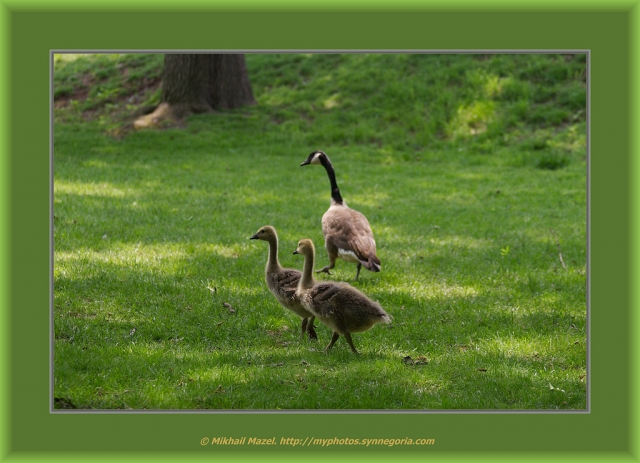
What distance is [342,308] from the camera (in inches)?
288

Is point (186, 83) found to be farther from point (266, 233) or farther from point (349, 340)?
point (349, 340)

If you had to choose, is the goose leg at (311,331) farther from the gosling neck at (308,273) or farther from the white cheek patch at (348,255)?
the white cheek patch at (348,255)

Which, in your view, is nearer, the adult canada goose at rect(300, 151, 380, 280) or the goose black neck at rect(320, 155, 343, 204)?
the adult canada goose at rect(300, 151, 380, 280)

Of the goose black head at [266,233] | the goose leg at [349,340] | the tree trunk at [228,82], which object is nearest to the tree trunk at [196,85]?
the tree trunk at [228,82]

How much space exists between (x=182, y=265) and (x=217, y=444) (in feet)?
18.0

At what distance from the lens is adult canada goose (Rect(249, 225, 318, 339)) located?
812 centimetres

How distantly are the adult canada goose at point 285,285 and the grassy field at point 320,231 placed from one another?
0.31 meters

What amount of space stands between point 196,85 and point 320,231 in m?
11.5

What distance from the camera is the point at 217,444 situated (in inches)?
208

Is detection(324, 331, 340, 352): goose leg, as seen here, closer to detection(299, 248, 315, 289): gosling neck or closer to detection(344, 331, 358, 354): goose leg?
detection(344, 331, 358, 354): goose leg

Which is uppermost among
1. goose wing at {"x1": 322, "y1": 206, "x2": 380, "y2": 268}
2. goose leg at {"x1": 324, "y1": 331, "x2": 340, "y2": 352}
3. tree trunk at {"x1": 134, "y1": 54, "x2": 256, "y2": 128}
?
tree trunk at {"x1": 134, "y1": 54, "x2": 256, "y2": 128}

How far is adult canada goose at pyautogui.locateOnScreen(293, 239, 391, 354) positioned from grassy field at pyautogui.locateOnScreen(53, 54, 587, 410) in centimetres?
37

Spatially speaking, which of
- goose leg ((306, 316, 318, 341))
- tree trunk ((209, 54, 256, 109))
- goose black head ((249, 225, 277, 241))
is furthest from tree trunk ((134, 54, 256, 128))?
goose leg ((306, 316, 318, 341))

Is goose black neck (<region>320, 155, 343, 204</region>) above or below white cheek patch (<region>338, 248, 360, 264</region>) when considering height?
above
